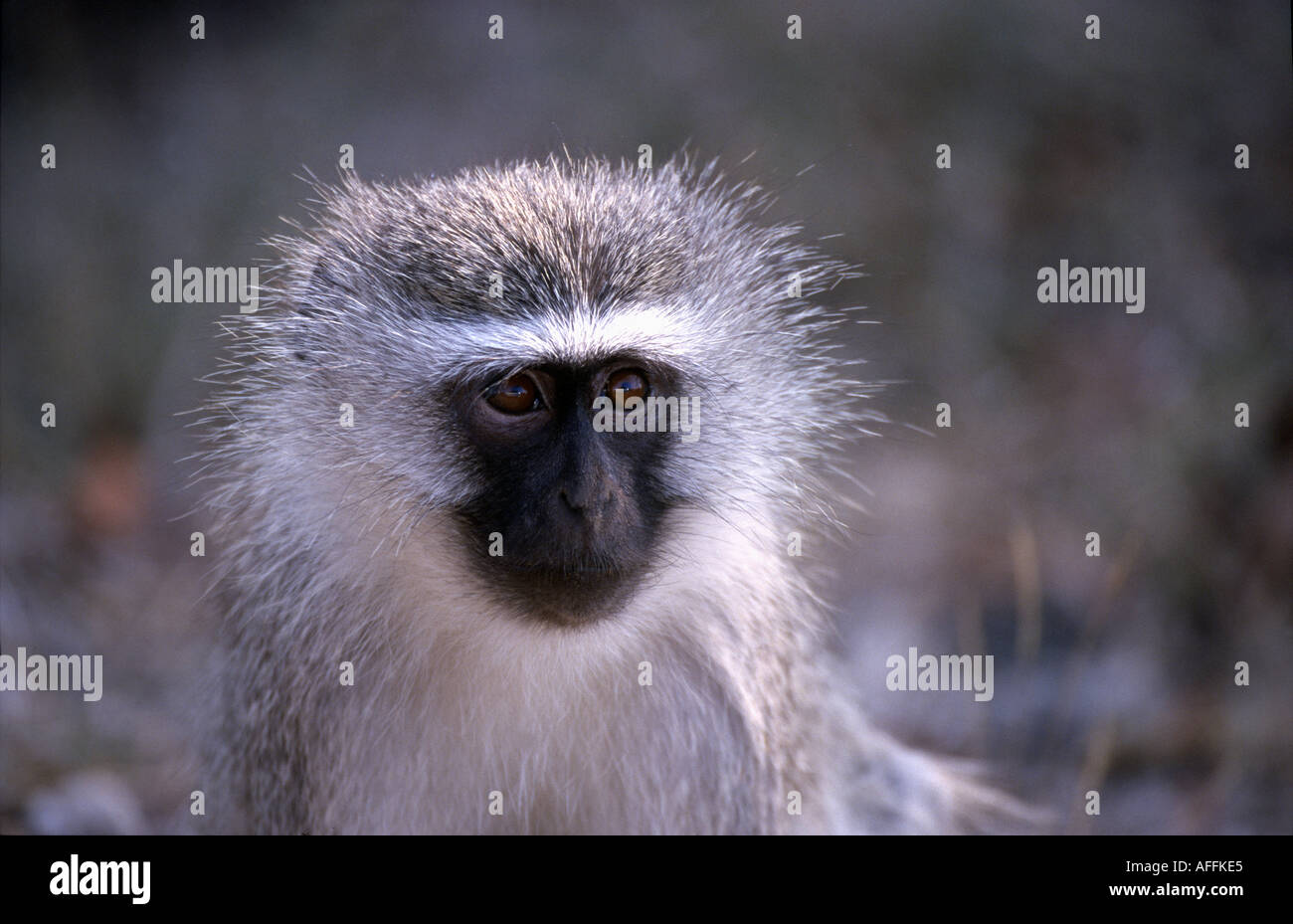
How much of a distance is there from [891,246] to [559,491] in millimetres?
3140

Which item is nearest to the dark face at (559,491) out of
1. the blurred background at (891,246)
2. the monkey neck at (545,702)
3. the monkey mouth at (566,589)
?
the monkey mouth at (566,589)

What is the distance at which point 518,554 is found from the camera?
2.20 meters

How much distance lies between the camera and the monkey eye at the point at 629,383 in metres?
2.30

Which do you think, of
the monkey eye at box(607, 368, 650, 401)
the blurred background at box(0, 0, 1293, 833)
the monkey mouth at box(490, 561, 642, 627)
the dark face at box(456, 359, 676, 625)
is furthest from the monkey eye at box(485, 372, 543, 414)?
the blurred background at box(0, 0, 1293, 833)

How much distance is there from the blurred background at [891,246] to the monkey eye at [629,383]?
183 cm

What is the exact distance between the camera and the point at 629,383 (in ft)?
7.61

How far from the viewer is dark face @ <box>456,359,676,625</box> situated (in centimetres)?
214

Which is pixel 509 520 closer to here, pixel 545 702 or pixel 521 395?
pixel 521 395

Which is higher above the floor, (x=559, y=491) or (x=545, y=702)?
(x=559, y=491)

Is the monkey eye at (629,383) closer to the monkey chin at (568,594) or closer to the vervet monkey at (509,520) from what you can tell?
the vervet monkey at (509,520)

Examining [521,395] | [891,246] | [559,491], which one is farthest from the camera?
[891,246]

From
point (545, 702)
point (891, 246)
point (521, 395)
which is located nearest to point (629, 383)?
point (521, 395)

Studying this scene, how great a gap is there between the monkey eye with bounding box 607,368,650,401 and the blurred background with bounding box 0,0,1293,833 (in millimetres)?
1826
